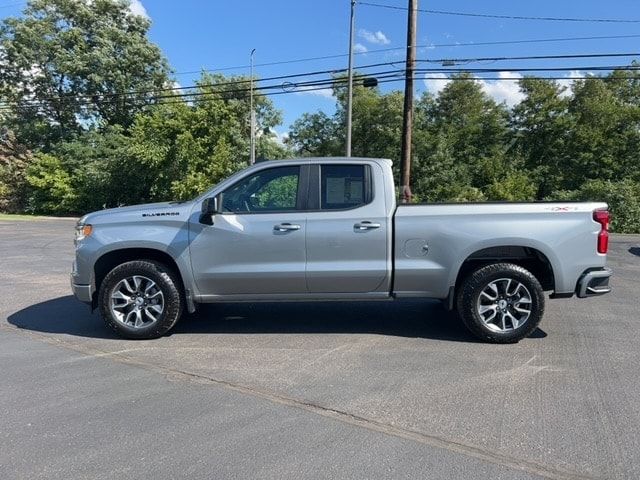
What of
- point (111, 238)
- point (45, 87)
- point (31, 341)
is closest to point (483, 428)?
point (111, 238)

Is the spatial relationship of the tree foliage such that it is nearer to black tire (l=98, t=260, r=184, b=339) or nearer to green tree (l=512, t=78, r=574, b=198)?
green tree (l=512, t=78, r=574, b=198)

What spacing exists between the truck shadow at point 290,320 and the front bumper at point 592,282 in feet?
2.35

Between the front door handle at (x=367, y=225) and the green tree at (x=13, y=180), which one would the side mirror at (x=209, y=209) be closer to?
the front door handle at (x=367, y=225)

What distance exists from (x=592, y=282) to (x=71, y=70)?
37992mm

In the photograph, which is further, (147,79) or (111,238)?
(147,79)

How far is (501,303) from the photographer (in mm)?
5648

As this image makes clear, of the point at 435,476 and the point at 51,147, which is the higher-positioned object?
the point at 51,147

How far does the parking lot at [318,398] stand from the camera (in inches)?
127

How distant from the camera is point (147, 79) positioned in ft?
126

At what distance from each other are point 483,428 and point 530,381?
111 centimetres

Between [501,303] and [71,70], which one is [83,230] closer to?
[501,303]

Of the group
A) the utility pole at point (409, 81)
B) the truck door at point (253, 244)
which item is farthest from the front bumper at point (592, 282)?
the utility pole at point (409, 81)

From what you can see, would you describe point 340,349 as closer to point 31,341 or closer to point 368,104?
point 31,341

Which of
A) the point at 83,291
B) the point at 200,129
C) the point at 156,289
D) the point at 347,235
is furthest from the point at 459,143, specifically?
the point at 83,291
